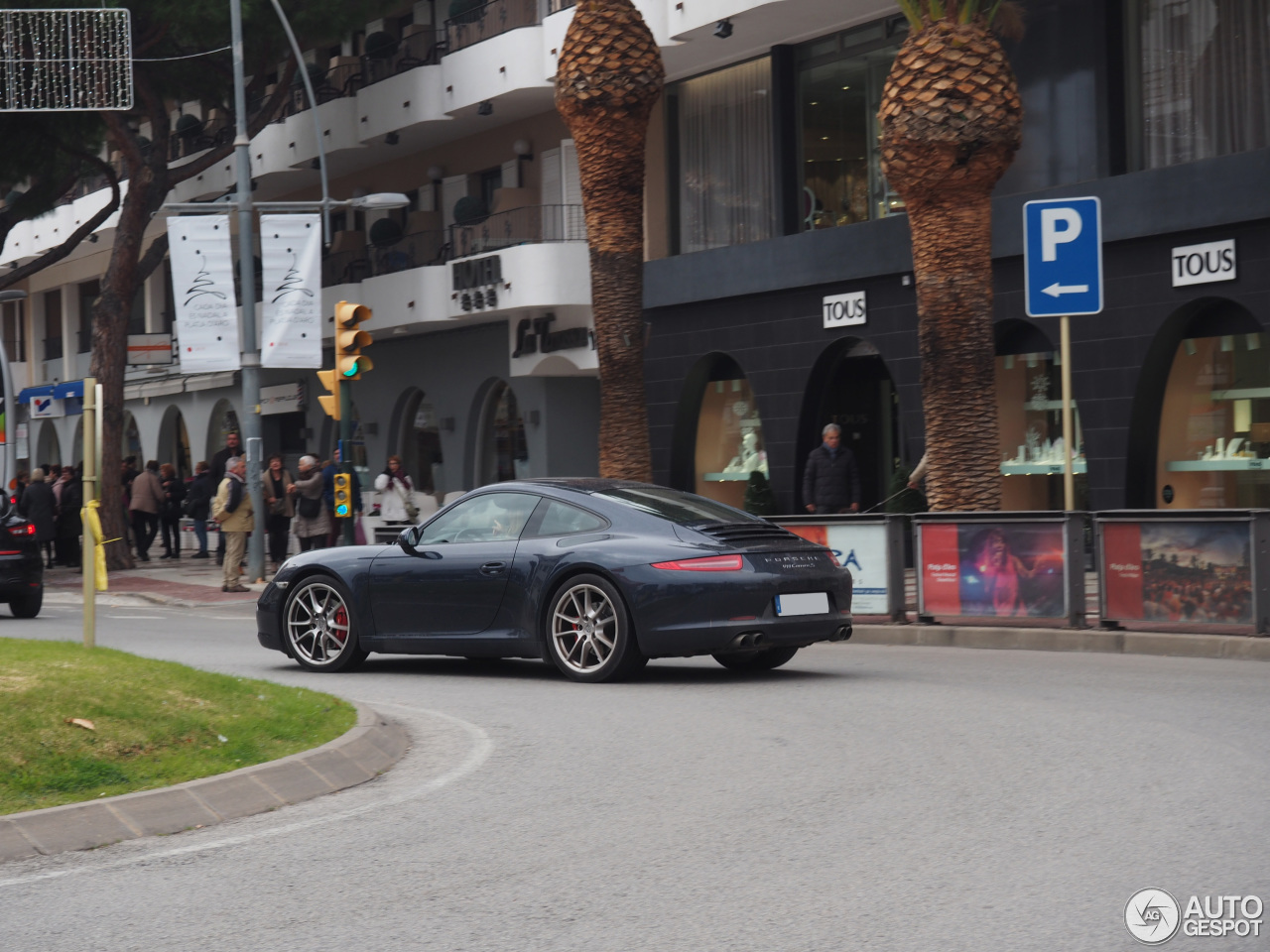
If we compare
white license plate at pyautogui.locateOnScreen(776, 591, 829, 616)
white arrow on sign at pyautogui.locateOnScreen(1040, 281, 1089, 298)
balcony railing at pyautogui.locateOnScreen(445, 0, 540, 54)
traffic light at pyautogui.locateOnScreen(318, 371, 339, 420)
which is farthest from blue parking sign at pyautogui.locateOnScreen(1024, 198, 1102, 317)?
balcony railing at pyautogui.locateOnScreen(445, 0, 540, 54)

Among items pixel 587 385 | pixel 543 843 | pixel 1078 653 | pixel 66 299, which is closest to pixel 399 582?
pixel 1078 653

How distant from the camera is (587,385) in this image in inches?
1235

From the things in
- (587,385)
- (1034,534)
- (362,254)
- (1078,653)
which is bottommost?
(1078,653)

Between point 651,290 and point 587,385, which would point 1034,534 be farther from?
point 587,385

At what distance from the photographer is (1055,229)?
587 inches

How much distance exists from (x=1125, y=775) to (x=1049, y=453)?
48.5 ft

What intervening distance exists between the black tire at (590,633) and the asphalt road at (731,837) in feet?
2.10

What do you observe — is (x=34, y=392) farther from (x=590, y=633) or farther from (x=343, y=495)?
(x=590, y=633)

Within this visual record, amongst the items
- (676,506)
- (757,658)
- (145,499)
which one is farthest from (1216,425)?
(145,499)

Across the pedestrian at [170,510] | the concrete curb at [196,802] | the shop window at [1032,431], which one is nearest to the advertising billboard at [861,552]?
the shop window at [1032,431]

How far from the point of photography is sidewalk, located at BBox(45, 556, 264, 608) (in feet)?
78.2

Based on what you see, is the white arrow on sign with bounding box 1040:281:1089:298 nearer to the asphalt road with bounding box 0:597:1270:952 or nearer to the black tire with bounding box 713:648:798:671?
the black tire with bounding box 713:648:798:671

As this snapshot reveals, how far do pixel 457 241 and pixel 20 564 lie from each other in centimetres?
1312

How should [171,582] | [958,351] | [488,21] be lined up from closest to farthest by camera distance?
[958,351] → [171,582] → [488,21]
